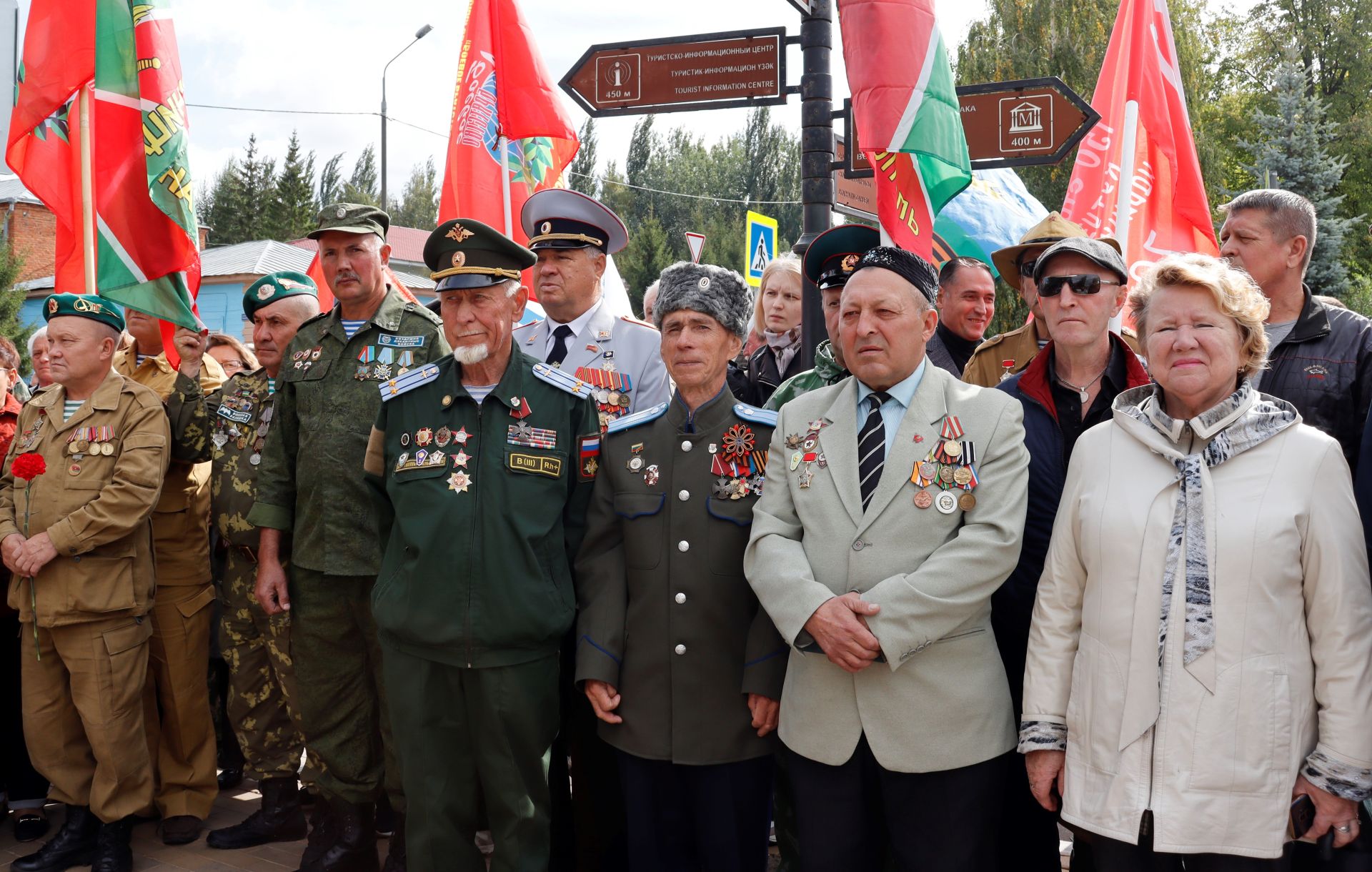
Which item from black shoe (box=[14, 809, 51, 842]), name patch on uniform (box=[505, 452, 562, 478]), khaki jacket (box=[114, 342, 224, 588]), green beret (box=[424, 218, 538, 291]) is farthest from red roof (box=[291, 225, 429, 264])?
name patch on uniform (box=[505, 452, 562, 478])

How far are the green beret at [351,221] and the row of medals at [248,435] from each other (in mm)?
820

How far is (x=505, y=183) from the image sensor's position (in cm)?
717

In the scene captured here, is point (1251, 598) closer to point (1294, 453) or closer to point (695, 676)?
point (1294, 453)

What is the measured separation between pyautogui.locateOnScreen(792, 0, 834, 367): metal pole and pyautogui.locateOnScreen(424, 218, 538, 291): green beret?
186cm

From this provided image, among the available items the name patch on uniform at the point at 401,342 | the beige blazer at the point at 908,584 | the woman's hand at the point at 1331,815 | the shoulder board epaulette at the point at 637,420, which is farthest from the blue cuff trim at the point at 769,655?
the name patch on uniform at the point at 401,342

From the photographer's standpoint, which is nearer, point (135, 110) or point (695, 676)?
point (695, 676)

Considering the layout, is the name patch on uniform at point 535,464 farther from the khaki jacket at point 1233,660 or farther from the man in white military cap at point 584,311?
the khaki jacket at point 1233,660

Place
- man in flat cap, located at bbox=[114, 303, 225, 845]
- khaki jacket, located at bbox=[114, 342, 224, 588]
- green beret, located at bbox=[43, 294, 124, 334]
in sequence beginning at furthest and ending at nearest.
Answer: khaki jacket, located at bbox=[114, 342, 224, 588]
man in flat cap, located at bbox=[114, 303, 225, 845]
green beret, located at bbox=[43, 294, 124, 334]

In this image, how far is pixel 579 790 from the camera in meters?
3.89

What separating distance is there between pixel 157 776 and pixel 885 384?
3.72m

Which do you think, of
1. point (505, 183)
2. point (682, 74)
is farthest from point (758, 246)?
point (682, 74)

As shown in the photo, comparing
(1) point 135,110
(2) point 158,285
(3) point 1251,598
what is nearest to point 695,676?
(3) point 1251,598

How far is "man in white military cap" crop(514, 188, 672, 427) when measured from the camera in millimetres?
4242

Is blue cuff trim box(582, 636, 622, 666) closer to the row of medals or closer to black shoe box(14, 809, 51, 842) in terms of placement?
the row of medals
